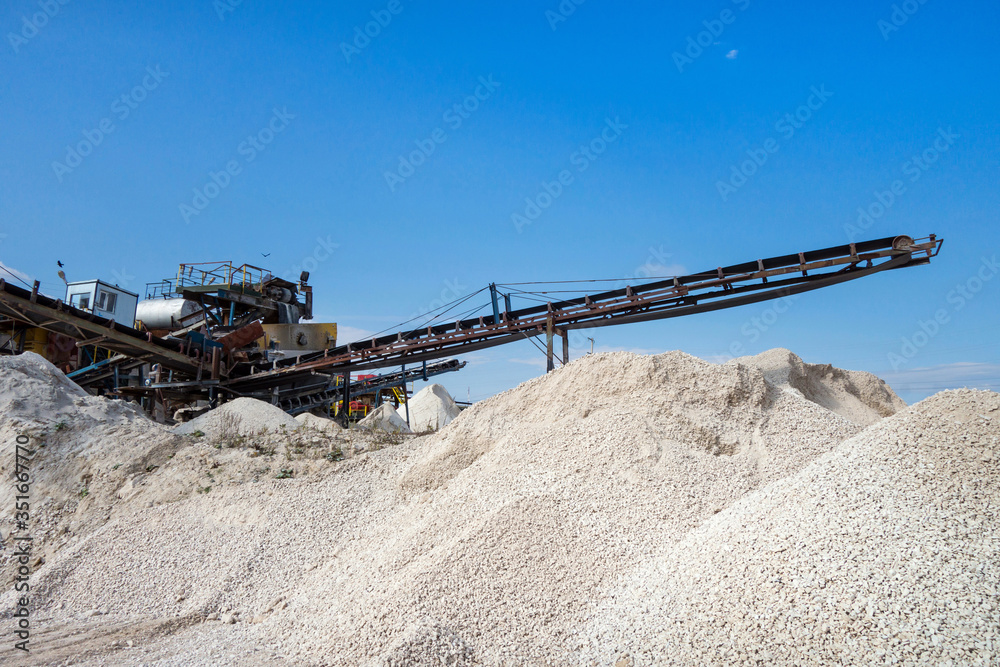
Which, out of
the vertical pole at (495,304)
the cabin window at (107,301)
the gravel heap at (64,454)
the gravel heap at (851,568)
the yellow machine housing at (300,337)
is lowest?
the gravel heap at (851,568)

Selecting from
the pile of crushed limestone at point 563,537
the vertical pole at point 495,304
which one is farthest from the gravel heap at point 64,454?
the vertical pole at point 495,304

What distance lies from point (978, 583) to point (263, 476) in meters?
8.14

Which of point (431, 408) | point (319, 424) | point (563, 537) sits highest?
point (431, 408)

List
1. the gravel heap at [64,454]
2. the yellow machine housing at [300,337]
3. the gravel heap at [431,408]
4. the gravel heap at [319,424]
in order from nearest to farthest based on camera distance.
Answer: the gravel heap at [64,454], the gravel heap at [319,424], the yellow machine housing at [300,337], the gravel heap at [431,408]

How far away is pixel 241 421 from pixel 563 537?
29.8 ft

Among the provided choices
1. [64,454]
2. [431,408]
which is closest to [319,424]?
[64,454]

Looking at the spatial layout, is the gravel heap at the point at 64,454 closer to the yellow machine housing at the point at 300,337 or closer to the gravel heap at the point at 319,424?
the gravel heap at the point at 319,424

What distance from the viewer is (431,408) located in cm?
2666

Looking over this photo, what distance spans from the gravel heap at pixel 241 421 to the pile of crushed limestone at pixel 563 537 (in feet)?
6.70

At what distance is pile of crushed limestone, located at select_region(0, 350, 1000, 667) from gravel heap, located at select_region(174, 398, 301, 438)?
2042 mm

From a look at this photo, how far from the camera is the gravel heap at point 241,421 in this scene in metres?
11.9

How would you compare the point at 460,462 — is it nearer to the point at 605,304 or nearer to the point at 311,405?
the point at 605,304

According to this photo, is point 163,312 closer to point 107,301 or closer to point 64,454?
point 107,301

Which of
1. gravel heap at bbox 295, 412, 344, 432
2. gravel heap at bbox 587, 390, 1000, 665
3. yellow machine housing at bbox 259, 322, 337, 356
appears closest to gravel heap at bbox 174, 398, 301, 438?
gravel heap at bbox 295, 412, 344, 432
